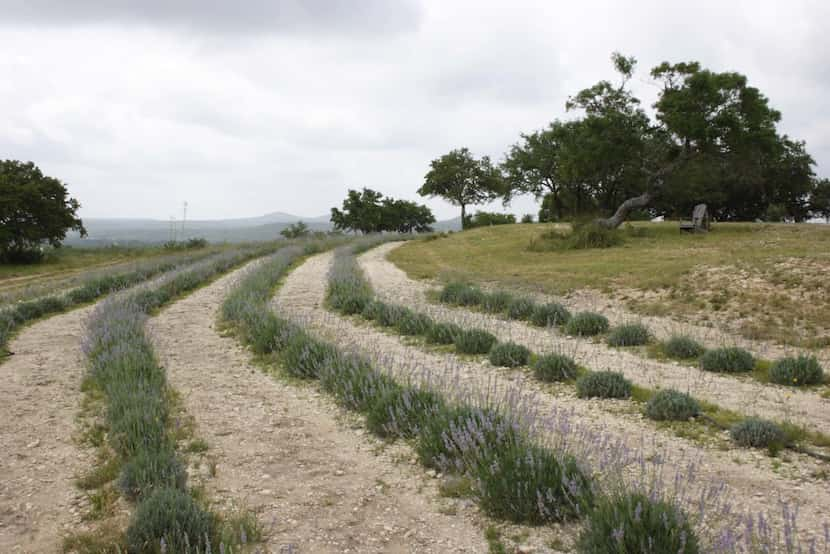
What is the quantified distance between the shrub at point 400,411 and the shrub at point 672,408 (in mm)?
2343

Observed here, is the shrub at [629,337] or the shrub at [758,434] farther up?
the shrub at [629,337]

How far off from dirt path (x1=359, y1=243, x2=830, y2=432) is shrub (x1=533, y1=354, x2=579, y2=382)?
671 millimetres

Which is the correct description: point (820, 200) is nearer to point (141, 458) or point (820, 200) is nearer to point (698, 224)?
point (698, 224)

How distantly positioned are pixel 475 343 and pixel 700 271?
7792 mm

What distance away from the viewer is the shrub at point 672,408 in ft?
21.4

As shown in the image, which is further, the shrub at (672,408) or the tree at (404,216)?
the tree at (404,216)

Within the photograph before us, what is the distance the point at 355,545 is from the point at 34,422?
15.8 feet

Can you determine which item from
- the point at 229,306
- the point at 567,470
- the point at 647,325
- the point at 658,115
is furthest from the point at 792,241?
the point at 567,470

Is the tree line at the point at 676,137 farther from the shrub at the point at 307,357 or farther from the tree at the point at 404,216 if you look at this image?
the tree at the point at 404,216

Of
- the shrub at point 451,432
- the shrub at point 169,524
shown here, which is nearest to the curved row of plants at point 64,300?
the shrub at point 169,524

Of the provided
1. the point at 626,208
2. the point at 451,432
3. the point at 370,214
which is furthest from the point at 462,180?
the point at 451,432

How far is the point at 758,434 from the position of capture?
5746 millimetres

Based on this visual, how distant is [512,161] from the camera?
51312 millimetres

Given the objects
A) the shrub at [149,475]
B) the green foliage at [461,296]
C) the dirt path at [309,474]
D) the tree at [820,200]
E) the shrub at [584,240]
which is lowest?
the dirt path at [309,474]
